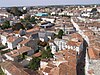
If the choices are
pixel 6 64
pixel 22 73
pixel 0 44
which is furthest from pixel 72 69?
pixel 0 44

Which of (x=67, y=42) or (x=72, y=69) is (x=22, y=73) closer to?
(x=72, y=69)

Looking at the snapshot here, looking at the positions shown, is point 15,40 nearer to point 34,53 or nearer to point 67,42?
point 34,53

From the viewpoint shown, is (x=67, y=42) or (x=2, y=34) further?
(x=2, y=34)

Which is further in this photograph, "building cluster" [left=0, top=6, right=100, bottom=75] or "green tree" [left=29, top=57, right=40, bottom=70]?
"green tree" [left=29, top=57, right=40, bottom=70]

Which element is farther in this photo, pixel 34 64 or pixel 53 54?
pixel 53 54

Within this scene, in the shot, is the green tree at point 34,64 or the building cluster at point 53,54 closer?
the building cluster at point 53,54

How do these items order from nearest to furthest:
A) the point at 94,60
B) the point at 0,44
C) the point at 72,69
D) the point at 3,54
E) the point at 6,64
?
the point at 94,60 < the point at 72,69 < the point at 6,64 < the point at 3,54 < the point at 0,44

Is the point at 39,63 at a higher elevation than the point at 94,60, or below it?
below

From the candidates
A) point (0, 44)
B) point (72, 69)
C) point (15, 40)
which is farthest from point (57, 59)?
point (0, 44)

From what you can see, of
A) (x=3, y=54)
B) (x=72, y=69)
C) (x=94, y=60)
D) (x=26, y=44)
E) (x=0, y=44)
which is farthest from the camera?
(x=0, y=44)
